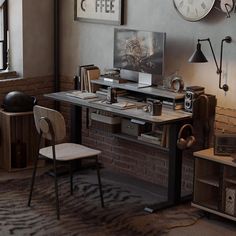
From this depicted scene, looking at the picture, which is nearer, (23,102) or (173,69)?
(173,69)

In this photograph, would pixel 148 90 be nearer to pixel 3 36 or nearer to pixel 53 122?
pixel 53 122

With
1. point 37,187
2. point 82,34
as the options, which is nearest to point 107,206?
point 37,187

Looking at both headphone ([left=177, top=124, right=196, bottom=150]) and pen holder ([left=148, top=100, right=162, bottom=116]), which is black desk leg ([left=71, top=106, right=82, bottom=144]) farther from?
headphone ([left=177, top=124, right=196, bottom=150])

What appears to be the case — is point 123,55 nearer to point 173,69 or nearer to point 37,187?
point 173,69

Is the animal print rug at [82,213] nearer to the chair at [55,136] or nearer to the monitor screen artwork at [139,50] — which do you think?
the chair at [55,136]

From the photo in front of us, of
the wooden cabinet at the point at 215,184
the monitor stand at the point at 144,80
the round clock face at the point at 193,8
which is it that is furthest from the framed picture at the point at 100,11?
the wooden cabinet at the point at 215,184

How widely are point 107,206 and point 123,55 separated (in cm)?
132

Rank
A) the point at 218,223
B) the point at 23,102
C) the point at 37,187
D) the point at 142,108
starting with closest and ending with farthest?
the point at 218,223, the point at 142,108, the point at 37,187, the point at 23,102

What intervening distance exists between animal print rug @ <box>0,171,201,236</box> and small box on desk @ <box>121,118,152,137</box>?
46cm

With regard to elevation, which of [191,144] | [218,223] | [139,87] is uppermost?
[139,87]

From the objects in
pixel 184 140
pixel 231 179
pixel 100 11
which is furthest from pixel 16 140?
pixel 231 179

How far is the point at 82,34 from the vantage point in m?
5.83

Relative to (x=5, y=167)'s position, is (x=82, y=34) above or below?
above

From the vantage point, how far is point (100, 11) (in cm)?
555
